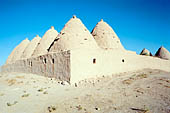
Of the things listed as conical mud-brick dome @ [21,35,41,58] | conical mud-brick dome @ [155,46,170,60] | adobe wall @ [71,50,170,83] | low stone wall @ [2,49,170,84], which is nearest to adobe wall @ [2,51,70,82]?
low stone wall @ [2,49,170,84]

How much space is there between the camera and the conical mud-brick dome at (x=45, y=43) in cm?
1432

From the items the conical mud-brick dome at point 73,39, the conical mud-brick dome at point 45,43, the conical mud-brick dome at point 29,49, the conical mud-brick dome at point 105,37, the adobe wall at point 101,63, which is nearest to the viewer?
the adobe wall at point 101,63

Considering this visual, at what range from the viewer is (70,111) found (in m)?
→ 4.11

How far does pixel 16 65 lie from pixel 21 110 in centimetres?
1264

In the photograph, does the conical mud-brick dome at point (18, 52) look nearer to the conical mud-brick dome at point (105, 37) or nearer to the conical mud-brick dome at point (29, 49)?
the conical mud-brick dome at point (29, 49)

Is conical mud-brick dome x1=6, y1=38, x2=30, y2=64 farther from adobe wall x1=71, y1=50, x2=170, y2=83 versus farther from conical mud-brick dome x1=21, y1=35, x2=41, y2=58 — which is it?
adobe wall x1=71, y1=50, x2=170, y2=83

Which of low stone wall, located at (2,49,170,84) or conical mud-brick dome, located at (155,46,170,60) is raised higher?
conical mud-brick dome, located at (155,46,170,60)

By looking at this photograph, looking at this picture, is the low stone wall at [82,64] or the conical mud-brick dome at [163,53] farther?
the conical mud-brick dome at [163,53]

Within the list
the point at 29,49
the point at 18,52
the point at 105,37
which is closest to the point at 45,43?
the point at 29,49

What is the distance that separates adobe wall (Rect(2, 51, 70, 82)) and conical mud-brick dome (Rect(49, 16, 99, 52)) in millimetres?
1272

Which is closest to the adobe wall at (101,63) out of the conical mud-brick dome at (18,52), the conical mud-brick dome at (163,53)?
the conical mud-brick dome at (163,53)

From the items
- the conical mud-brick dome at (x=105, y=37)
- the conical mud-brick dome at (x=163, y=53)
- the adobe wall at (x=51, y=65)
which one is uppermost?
the conical mud-brick dome at (x=105, y=37)

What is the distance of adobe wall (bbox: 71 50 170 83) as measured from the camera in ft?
27.5

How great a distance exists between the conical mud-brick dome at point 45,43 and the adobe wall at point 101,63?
684 cm
